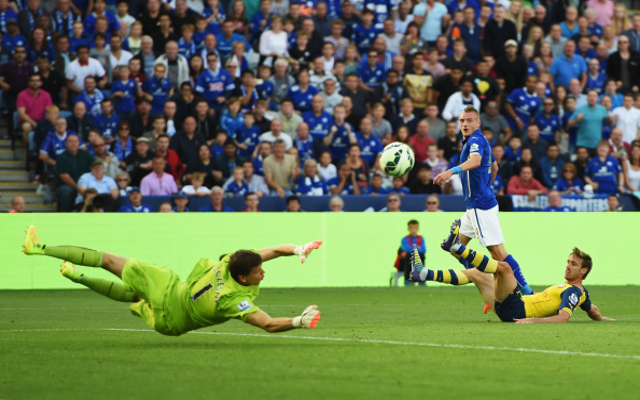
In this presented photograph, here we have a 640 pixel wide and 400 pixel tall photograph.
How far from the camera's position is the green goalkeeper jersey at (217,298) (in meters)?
8.38

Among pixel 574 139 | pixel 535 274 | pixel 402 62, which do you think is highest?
pixel 402 62

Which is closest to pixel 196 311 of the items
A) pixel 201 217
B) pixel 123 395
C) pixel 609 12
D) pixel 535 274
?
pixel 123 395

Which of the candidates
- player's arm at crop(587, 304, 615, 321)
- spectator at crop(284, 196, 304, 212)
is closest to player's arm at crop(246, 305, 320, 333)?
player's arm at crop(587, 304, 615, 321)

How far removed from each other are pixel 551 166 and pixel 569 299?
1180 centimetres

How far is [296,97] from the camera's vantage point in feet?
72.6

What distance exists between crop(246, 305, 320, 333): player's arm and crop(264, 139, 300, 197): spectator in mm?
11937

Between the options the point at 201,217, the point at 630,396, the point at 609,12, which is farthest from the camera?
the point at 609,12

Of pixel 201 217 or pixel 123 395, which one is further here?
pixel 201 217

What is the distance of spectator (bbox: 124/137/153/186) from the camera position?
19.9 m

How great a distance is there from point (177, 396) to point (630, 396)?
8.96ft

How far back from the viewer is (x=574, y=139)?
23.5 meters

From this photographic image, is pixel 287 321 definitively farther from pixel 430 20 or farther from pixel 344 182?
pixel 430 20

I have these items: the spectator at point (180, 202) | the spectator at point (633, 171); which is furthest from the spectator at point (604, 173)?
the spectator at point (180, 202)

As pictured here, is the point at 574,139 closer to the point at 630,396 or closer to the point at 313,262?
the point at 313,262
